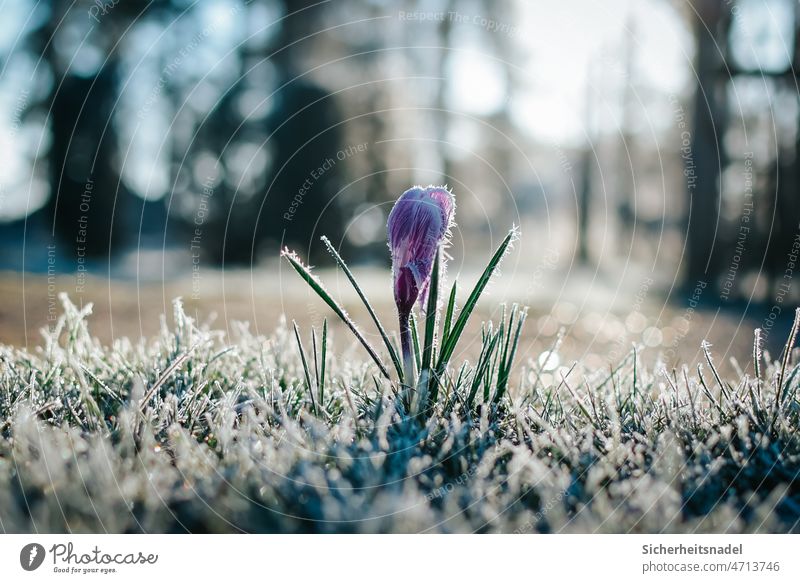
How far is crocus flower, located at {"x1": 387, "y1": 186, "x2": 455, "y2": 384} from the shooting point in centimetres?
169

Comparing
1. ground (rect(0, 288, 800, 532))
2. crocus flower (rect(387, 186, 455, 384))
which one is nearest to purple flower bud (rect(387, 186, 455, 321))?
crocus flower (rect(387, 186, 455, 384))

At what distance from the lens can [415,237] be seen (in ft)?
5.58

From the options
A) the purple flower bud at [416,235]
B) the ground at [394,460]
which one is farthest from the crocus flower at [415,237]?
the ground at [394,460]

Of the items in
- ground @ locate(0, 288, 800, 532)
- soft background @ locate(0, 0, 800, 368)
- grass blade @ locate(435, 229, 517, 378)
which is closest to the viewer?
ground @ locate(0, 288, 800, 532)

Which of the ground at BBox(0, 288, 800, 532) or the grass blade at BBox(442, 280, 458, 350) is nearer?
the ground at BBox(0, 288, 800, 532)

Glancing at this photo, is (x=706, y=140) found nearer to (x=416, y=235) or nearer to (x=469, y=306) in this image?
(x=469, y=306)

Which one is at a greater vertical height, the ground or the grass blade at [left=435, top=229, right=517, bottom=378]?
the grass blade at [left=435, top=229, right=517, bottom=378]

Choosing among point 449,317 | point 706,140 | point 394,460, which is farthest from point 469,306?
point 706,140

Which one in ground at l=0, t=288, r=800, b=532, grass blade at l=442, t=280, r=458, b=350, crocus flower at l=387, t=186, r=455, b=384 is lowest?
ground at l=0, t=288, r=800, b=532

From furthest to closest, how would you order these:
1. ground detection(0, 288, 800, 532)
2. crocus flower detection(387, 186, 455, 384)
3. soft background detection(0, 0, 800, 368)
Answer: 1. soft background detection(0, 0, 800, 368)
2. crocus flower detection(387, 186, 455, 384)
3. ground detection(0, 288, 800, 532)

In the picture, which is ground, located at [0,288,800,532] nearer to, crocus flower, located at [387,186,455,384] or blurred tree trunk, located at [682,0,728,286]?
crocus flower, located at [387,186,455,384]
